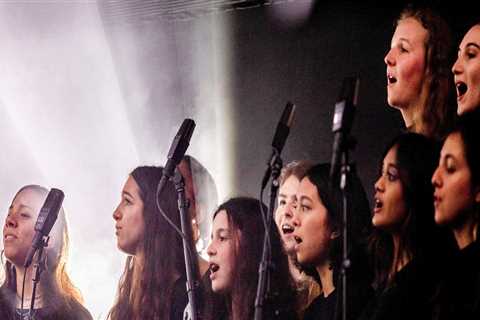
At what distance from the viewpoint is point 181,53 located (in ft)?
15.1

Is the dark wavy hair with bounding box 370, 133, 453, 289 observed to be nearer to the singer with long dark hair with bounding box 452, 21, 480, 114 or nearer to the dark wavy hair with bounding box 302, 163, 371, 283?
the dark wavy hair with bounding box 302, 163, 371, 283

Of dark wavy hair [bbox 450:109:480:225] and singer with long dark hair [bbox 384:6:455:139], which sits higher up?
singer with long dark hair [bbox 384:6:455:139]

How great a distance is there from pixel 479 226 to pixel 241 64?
4.99 feet

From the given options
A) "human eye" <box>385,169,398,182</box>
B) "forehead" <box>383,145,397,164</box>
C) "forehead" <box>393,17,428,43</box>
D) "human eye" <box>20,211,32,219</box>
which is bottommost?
"human eye" <box>385,169,398,182</box>

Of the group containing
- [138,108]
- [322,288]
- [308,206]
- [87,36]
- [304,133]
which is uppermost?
[87,36]

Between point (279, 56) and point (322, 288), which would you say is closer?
point (322, 288)

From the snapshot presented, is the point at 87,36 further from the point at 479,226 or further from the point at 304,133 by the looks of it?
the point at 479,226

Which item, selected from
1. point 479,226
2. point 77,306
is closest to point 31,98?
point 77,306

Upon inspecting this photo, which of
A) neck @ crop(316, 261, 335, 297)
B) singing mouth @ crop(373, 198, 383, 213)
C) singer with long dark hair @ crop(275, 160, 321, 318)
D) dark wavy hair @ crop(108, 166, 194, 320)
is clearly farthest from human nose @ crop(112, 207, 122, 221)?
singing mouth @ crop(373, 198, 383, 213)

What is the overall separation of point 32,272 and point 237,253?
1.36 metres

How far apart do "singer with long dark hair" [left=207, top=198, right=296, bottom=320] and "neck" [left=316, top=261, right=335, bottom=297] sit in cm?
39

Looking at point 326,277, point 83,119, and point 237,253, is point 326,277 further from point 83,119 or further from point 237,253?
point 83,119

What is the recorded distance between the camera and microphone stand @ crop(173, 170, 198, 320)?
3793mm

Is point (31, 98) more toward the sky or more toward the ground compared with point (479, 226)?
more toward the sky
